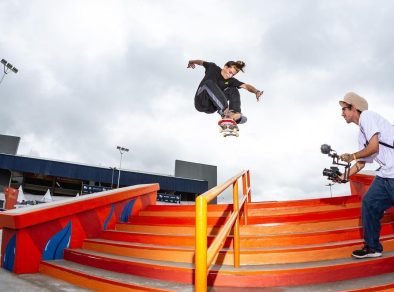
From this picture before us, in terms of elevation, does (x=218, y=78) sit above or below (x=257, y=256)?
above

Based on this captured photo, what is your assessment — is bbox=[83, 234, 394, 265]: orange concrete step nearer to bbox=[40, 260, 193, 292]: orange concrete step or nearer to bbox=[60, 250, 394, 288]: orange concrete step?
bbox=[60, 250, 394, 288]: orange concrete step

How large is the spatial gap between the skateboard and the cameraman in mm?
2869

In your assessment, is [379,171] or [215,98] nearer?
[379,171]

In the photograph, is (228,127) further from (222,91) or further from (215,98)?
(222,91)

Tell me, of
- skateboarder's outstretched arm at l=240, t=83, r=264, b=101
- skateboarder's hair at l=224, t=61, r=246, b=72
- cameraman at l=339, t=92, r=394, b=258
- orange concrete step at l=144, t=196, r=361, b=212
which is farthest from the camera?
skateboarder's outstretched arm at l=240, t=83, r=264, b=101

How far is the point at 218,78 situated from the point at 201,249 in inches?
184

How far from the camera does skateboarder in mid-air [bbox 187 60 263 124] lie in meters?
5.54

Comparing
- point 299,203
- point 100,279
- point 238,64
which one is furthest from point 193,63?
point 100,279

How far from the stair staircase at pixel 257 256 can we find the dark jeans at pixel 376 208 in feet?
0.62

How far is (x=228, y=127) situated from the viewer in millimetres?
5527

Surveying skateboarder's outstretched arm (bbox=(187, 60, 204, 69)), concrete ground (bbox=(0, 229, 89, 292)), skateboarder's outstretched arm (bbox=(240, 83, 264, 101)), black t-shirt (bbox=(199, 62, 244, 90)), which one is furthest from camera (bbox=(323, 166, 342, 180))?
skateboarder's outstretched arm (bbox=(187, 60, 204, 69))

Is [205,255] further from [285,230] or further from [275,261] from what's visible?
[285,230]

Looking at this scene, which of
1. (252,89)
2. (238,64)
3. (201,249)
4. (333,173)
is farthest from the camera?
(252,89)

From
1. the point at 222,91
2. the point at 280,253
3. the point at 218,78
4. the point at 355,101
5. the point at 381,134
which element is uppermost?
the point at 218,78
